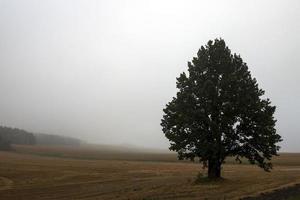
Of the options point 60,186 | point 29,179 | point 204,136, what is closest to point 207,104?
point 204,136

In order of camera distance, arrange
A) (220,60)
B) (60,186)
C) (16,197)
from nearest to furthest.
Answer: (16,197), (220,60), (60,186)

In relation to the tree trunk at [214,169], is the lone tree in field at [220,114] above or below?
above

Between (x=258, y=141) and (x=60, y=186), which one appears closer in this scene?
(x=258, y=141)

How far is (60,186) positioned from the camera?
4759 centimetres

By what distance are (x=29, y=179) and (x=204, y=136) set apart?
1037 inches

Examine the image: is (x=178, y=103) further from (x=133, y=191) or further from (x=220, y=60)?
(x=133, y=191)

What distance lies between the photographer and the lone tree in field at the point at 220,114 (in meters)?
41.4

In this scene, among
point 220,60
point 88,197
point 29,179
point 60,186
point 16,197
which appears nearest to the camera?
point 88,197

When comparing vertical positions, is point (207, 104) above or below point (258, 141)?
above

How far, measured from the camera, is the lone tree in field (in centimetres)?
4138

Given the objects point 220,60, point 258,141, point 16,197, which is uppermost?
point 220,60

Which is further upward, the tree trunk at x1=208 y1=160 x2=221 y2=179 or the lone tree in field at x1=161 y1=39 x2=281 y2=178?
the lone tree in field at x1=161 y1=39 x2=281 y2=178

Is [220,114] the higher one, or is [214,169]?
[220,114]

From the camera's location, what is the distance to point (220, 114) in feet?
137
